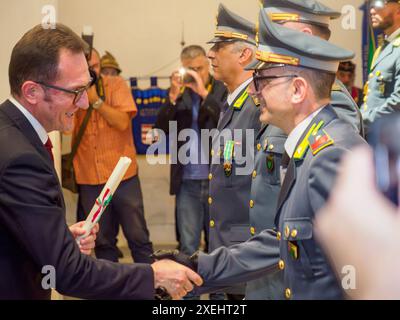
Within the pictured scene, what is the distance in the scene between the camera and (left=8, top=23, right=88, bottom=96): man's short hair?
222 centimetres

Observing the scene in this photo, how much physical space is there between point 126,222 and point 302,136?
2992mm

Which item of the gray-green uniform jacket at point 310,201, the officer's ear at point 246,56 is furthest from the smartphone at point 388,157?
the officer's ear at point 246,56

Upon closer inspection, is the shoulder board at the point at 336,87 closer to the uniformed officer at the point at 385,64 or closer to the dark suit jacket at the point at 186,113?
the uniformed officer at the point at 385,64

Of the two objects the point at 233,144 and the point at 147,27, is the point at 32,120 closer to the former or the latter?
the point at 233,144

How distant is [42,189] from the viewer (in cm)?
206

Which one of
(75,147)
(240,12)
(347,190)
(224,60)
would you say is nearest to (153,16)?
(240,12)

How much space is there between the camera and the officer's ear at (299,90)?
218 cm

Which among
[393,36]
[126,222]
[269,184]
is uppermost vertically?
[393,36]

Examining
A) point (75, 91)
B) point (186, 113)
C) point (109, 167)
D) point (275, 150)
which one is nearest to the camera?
point (75, 91)

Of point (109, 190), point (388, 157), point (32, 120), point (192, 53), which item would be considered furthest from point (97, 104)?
point (388, 157)

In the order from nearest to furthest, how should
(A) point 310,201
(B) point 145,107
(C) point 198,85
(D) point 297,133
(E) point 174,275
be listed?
(A) point 310,201 → (D) point 297,133 → (E) point 174,275 → (C) point 198,85 → (B) point 145,107

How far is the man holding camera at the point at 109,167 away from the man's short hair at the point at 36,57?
266cm

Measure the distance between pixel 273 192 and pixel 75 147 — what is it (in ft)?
8.17

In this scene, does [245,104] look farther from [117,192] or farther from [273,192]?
[117,192]
